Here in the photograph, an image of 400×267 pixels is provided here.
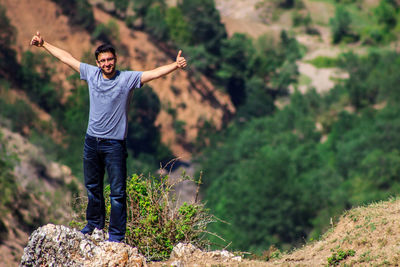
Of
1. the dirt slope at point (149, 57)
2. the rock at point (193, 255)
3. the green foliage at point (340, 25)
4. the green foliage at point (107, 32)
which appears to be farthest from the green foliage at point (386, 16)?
the rock at point (193, 255)

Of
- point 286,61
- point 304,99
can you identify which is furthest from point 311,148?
point 286,61

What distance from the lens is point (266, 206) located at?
57812 millimetres

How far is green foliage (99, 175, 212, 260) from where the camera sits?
799 cm

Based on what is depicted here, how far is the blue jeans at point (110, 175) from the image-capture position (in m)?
7.20

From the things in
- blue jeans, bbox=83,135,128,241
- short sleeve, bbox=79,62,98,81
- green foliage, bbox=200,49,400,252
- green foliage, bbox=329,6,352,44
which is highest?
green foliage, bbox=329,6,352,44

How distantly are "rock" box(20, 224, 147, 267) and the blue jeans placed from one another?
255mm

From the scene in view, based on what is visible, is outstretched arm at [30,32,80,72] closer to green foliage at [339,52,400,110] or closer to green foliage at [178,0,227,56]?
green foliage at [339,52,400,110]

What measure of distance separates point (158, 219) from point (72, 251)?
1.35 m

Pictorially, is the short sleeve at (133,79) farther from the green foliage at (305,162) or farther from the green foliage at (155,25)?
the green foliage at (155,25)

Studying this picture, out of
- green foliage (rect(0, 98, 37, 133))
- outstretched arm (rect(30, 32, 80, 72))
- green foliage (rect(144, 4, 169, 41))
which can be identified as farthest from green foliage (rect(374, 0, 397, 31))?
outstretched arm (rect(30, 32, 80, 72))

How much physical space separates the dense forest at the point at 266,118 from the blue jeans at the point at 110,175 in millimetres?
30288

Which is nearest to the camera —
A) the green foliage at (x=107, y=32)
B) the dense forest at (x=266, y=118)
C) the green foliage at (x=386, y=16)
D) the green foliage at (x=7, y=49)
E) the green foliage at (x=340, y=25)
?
the dense forest at (x=266, y=118)

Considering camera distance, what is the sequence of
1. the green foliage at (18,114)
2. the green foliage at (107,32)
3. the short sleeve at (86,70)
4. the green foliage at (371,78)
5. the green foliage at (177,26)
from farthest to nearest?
the green foliage at (177,26) → the green foliage at (371,78) → the green foliage at (107,32) → the green foliage at (18,114) → the short sleeve at (86,70)

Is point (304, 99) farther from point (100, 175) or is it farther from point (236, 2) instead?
point (100, 175)
